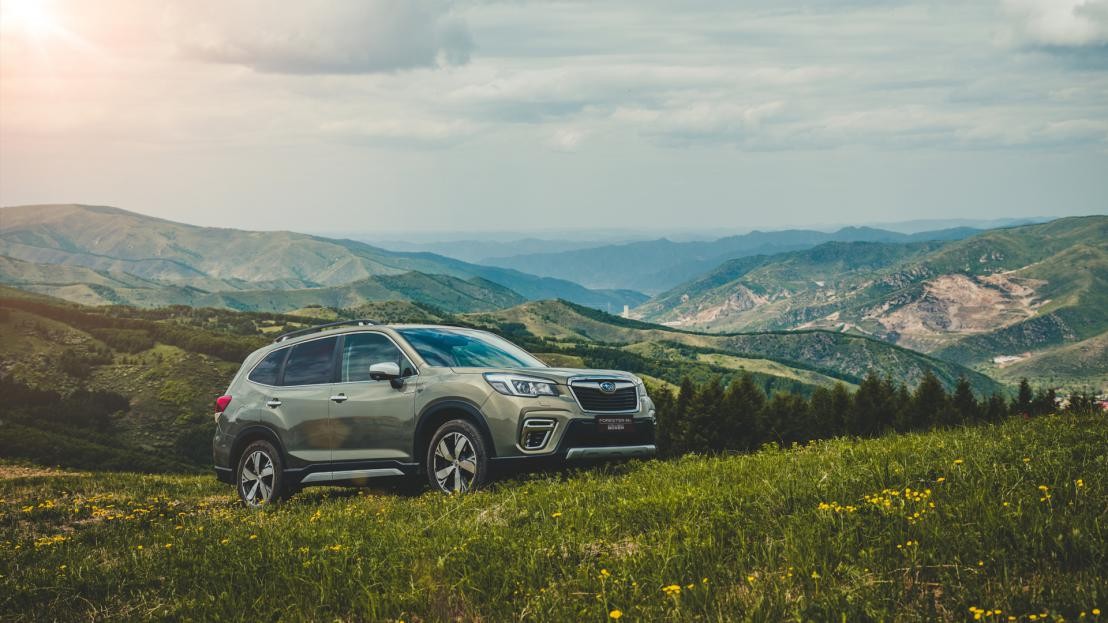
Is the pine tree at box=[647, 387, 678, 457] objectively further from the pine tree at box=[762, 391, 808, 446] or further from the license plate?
the license plate

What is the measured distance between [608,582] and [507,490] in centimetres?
413

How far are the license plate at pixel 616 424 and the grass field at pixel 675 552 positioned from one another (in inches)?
35.0

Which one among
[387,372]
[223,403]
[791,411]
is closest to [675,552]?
[387,372]

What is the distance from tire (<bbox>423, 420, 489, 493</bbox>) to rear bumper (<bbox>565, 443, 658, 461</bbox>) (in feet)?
3.82

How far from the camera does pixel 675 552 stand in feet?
21.7

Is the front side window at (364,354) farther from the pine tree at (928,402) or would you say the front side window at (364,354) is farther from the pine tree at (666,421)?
the pine tree at (928,402)

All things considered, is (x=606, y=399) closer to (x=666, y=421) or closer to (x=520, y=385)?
(x=520, y=385)

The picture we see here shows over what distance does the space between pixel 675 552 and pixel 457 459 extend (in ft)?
17.2

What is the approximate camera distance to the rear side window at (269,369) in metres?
13.8

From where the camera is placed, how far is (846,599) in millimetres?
5492

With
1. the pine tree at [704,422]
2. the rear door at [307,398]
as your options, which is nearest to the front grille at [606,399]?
the rear door at [307,398]

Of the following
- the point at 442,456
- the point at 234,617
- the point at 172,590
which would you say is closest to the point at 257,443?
the point at 442,456

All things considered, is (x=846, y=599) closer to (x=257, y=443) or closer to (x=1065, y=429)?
(x=1065, y=429)

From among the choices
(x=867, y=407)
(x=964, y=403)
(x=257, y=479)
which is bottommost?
(x=867, y=407)
